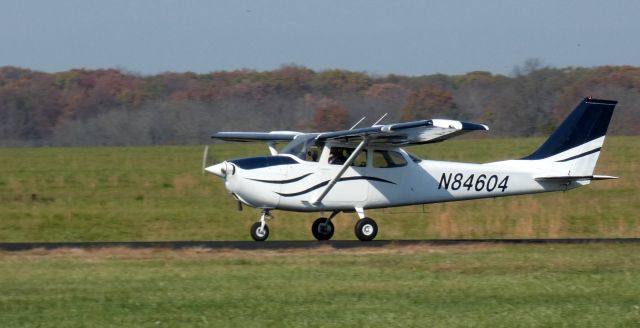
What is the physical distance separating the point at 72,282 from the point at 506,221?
13514mm

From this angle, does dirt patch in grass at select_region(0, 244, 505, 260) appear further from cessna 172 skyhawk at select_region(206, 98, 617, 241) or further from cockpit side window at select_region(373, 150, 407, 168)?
cockpit side window at select_region(373, 150, 407, 168)

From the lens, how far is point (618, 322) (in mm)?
9453

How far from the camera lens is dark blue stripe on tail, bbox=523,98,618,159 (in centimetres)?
1858

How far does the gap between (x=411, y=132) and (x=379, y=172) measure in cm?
157

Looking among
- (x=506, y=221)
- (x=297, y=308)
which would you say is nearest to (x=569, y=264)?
(x=297, y=308)

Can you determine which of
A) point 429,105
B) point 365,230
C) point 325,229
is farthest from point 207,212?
point 429,105

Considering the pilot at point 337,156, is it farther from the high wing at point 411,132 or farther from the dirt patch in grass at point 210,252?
the dirt patch in grass at point 210,252

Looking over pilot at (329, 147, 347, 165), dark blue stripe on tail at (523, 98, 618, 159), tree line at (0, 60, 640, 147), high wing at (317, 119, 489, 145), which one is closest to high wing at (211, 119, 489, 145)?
high wing at (317, 119, 489, 145)

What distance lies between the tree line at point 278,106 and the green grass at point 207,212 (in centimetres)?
2157

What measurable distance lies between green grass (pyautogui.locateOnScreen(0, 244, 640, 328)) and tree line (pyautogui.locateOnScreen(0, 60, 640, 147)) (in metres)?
39.4

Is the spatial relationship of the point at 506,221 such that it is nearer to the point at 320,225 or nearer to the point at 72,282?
the point at 320,225

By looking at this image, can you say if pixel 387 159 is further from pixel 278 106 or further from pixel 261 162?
pixel 278 106

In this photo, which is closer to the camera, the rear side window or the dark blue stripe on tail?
the rear side window

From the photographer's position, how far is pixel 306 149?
1777 centimetres
